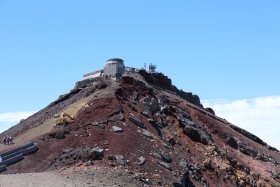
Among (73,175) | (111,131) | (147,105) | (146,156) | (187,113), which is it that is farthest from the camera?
(187,113)

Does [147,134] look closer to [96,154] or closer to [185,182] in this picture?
[185,182]

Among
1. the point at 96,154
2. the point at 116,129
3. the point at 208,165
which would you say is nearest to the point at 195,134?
the point at 208,165

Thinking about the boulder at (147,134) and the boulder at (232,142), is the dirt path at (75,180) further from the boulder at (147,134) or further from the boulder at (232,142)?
the boulder at (232,142)

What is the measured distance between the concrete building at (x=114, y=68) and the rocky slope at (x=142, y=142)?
8.63 feet

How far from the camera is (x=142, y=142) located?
4000 centimetres

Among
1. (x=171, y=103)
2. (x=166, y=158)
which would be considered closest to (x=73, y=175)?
(x=166, y=158)

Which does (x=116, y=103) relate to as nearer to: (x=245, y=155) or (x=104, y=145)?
(x=104, y=145)

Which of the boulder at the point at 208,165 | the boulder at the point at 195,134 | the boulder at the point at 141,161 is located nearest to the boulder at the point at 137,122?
the boulder at the point at 195,134

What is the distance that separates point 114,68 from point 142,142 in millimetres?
20831

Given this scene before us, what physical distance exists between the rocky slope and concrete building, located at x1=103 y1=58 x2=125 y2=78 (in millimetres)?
2629

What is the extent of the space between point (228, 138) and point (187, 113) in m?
4.80

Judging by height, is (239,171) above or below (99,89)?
below

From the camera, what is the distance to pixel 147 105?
4900 centimetres

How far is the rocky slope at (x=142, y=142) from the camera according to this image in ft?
121
